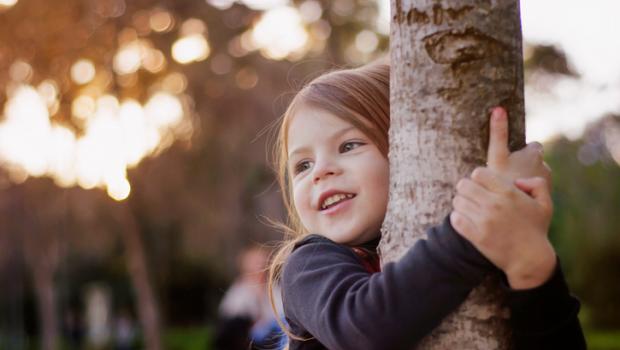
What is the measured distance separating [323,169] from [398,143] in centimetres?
26

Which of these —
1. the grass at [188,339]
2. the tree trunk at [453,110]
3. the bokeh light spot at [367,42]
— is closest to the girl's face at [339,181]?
the tree trunk at [453,110]

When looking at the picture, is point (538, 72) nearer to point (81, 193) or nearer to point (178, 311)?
point (81, 193)

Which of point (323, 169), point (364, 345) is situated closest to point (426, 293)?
point (364, 345)

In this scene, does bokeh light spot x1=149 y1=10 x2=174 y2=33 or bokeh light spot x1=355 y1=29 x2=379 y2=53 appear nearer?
bokeh light spot x1=149 y1=10 x2=174 y2=33

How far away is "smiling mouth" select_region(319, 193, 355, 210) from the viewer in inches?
69.7

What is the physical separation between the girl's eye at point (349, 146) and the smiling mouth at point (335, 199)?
10 cm

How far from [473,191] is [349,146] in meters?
0.48

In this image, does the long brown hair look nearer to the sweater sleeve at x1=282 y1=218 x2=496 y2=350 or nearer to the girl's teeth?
the girl's teeth

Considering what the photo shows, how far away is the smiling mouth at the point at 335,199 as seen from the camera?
1770mm

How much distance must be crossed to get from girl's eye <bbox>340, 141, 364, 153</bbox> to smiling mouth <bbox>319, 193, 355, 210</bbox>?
0.34 feet

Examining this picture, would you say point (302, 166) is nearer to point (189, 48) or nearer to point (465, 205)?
point (465, 205)

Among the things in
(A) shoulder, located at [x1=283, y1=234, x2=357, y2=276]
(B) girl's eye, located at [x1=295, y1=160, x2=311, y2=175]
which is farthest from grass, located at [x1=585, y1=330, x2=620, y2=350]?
(A) shoulder, located at [x1=283, y1=234, x2=357, y2=276]

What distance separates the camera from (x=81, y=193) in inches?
651

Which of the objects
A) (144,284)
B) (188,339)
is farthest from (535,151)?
(188,339)
